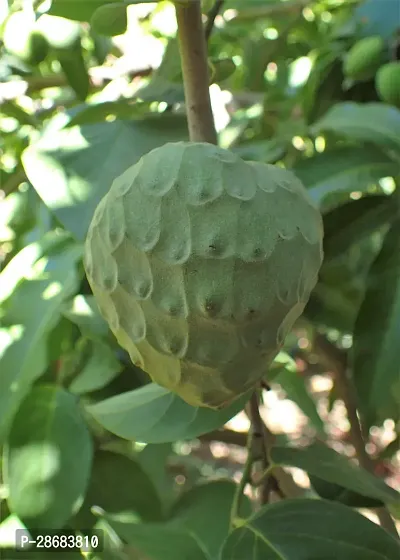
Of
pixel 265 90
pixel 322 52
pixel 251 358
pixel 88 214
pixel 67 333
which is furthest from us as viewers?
pixel 265 90

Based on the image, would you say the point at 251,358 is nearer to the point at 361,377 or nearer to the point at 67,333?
the point at 361,377

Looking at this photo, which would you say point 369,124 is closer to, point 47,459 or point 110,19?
point 110,19

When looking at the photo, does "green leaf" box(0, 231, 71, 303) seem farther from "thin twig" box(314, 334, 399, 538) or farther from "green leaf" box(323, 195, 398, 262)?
"thin twig" box(314, 334, 399, 538)

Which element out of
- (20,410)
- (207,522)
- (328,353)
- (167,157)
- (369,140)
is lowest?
(328,353)

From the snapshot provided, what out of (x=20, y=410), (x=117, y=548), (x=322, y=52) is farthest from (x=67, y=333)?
(x=322, y=52)

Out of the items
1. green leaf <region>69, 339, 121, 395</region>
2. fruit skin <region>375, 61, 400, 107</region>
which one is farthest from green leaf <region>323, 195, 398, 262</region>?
green leaf <region>69, 339, 121, 395</region>

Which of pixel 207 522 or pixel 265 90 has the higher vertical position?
pixel 265 90

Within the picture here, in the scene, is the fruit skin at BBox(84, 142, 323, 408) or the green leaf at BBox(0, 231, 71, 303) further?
the green leaf at BBox(0, 231, 71, 303)
